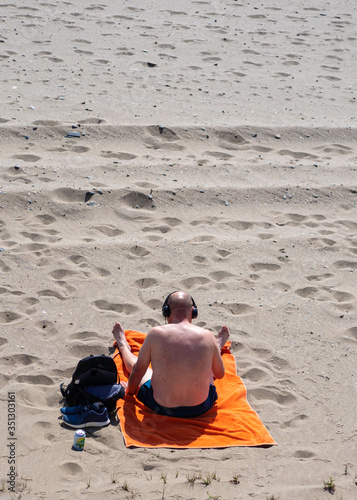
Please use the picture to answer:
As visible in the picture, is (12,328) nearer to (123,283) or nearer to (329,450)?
(123,283)

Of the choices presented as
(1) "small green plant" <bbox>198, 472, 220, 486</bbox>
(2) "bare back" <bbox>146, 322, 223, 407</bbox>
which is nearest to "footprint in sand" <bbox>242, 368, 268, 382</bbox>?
(2) "bare back" <bbox>146, 322, 223, 407</bbox>

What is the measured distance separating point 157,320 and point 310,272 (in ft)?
5.75

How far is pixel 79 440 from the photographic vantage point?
12.2ft

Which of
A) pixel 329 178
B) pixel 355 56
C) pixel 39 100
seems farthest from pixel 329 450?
pixel 355 56

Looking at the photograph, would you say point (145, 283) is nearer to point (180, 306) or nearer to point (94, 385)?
point (180, 306)

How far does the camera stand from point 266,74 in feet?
32.9

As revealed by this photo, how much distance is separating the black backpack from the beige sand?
0.58ft

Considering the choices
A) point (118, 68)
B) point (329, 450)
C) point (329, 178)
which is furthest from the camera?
point (118, 68)

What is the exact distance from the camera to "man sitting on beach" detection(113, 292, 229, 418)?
400 centimetres

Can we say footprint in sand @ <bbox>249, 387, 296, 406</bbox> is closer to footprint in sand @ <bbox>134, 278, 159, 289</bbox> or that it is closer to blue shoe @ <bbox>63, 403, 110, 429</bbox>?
blue shoe @ <bbox>63, 403, 110, 429</bbox>

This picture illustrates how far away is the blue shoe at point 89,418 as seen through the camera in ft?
12.9

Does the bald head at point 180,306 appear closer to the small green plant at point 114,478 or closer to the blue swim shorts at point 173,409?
the blue swim shorts at point 173,409

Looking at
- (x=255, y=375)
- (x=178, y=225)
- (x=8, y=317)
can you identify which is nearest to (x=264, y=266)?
(x=178, y=225)

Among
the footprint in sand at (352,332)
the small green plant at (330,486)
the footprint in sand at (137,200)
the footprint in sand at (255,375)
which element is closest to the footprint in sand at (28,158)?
the footprint in sand at (137,200)
